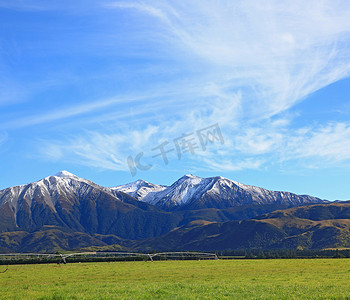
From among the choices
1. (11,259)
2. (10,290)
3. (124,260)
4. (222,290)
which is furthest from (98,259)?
(222,290)

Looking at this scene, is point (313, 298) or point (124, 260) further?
point (124, 260)

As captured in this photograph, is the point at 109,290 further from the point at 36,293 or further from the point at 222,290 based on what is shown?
the point at 222,290

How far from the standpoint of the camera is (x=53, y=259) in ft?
482

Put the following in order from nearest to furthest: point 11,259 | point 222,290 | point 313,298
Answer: point 313,298 < point 222,290 < point 11,259

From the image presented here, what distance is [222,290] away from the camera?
41906 millimetres

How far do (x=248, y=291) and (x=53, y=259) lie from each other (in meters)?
121

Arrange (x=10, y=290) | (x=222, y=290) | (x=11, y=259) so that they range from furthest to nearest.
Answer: (x=11, y=259)
(x=10, y=290)
(x=222, y=290)

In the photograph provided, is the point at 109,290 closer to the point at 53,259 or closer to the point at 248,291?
the point at 248,291

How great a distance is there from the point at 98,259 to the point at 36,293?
4439 inches

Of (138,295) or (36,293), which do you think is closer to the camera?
(138,295)

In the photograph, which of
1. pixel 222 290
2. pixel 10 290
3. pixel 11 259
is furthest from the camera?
pixel 11 259

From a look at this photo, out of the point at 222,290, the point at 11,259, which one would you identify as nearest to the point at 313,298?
the point at 222,290

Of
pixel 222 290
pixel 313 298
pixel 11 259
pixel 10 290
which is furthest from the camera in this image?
pixel 11 259

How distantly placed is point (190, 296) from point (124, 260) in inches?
4638
